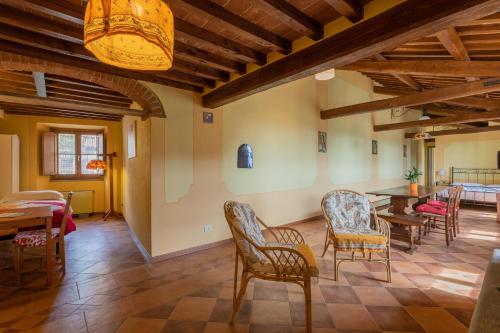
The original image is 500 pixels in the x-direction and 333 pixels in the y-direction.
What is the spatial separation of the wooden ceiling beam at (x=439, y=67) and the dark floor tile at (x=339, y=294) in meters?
2.91

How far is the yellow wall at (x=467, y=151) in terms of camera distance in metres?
8.37

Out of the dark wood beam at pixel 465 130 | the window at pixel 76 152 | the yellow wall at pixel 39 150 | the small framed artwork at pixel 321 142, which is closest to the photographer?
the yellow wall at pixel 39 150

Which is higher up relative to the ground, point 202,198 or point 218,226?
point 202,198

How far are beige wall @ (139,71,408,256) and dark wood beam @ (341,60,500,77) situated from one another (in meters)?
1.83

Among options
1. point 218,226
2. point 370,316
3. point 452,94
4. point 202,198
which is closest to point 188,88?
point 202,198

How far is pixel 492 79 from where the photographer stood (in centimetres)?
346

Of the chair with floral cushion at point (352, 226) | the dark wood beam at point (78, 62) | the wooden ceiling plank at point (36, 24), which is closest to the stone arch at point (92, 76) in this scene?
the dark wood beam at point (78, 62)

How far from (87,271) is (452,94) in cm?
570

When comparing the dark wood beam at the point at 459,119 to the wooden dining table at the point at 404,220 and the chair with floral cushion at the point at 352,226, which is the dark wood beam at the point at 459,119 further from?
the chair with floral cushion at the point at 352,226

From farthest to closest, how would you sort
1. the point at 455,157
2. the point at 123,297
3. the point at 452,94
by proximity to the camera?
the point at 455,157 < the point at 452,94 < the point at 123,297

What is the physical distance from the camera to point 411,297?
237 cm

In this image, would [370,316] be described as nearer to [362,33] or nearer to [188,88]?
[362,33]

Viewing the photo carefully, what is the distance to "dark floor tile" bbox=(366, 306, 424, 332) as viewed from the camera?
193 cm

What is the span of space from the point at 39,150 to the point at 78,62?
4.53m
